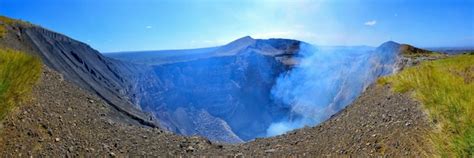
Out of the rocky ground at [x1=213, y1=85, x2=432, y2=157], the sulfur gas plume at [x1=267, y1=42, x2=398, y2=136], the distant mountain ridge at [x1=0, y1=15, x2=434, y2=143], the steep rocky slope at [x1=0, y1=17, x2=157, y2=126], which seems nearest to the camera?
the rocky ground at [x1=213, y1=85, x2=432, y2=157]

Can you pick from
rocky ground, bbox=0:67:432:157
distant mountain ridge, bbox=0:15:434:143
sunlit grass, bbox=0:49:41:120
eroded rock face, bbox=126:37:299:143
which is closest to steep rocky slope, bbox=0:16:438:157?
rocky ground, bbox=0:67:432:157

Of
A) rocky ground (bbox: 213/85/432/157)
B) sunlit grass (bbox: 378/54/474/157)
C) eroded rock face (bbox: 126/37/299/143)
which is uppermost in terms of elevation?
sunlit grass (bbox: 378/54/474/157)

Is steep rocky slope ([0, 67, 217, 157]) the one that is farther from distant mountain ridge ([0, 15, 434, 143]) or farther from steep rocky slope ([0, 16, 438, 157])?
distant mountain ridge ([0, 15, 434, 143])

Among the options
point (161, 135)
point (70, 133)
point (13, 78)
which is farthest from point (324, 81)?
point (13, 78)

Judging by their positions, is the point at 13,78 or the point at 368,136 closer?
the point at 13,78

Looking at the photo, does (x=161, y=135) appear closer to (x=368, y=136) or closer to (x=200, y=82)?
(x=368, y=136)

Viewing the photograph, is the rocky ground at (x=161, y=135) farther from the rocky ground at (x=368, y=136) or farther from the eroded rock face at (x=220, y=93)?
the eroded rock face at (x=220, y=93)

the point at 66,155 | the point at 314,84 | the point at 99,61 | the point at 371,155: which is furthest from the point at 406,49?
the point at 66,155

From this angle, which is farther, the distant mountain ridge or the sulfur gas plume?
the sulfur gas plume
